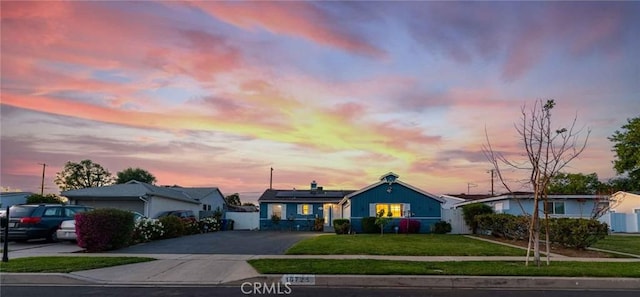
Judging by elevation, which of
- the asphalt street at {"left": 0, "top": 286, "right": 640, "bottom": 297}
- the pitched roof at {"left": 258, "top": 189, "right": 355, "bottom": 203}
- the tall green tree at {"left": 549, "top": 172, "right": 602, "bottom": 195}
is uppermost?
the tall green tree at {"left": 549, "top": 172, "right": 602, "bottom": 195}

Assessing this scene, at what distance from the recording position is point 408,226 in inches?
1323

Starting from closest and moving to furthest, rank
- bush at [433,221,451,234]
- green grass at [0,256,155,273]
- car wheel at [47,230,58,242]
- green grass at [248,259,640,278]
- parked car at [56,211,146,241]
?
green grass at [248,259,640,278] → green grass at [0,256,155,273] → parked car at [56,211,146,241] → car wheel at [47,230,58,242] → bush at [433,221,451,234]

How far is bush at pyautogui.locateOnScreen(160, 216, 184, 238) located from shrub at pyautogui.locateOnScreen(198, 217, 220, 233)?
660cm

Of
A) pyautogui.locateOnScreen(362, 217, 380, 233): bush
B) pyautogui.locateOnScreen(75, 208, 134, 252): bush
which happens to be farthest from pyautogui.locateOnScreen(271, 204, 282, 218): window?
pyautogui.locateOnScreen(75, 208, 134, 252): bush

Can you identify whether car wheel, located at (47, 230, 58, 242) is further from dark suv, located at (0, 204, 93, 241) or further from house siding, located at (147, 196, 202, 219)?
house siding, located at (147, 196, 202, 219)

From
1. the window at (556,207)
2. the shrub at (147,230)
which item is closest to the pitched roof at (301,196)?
the window at (556,207)

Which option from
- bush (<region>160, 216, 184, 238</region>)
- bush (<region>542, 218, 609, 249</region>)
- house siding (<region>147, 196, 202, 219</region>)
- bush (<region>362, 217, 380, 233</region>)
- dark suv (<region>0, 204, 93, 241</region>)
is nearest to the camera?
bush (<region>542, 218, 609, 249</region>)

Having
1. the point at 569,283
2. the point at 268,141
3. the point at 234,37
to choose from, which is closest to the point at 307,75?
the point at 234,37

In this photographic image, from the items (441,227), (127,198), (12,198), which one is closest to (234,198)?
(12,198)

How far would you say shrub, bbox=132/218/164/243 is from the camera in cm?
2086

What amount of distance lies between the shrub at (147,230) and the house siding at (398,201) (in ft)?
47.7

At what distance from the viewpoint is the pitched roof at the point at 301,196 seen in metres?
42.8

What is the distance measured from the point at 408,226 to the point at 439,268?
21384 mm

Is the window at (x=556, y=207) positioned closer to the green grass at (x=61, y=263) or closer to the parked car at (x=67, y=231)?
the parked car at (x=67, y=231)
